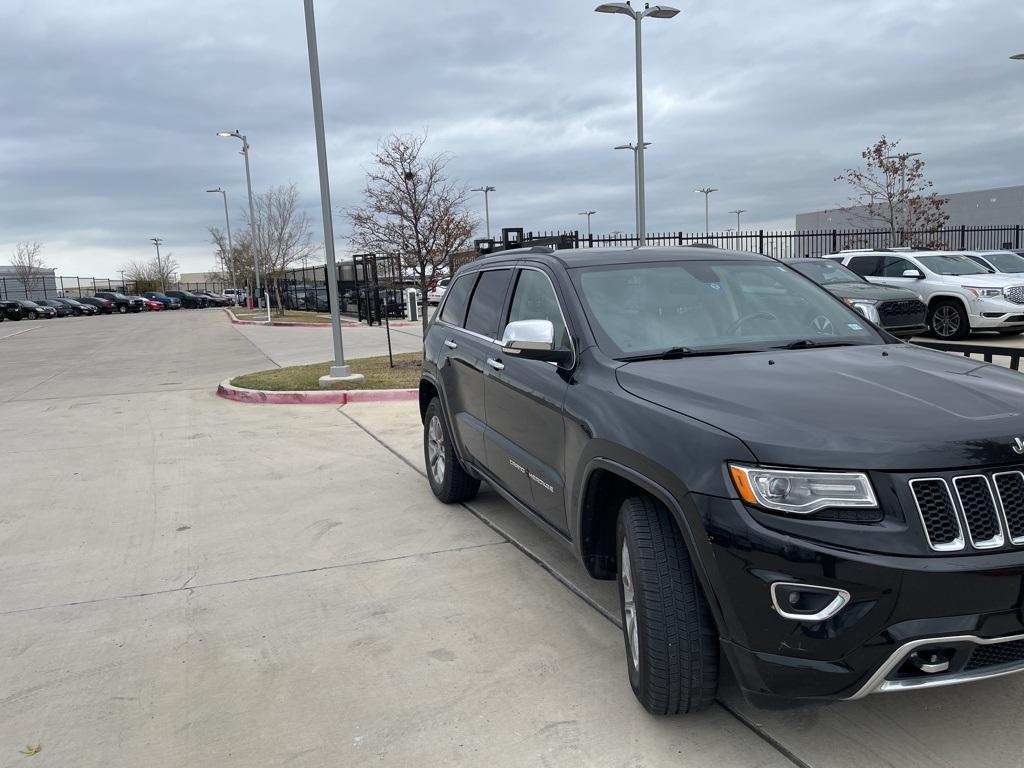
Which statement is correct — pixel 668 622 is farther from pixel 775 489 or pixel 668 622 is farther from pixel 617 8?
pixel 617 8

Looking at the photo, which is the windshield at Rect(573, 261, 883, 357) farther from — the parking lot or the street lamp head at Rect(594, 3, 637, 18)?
the street lamp head at Rect(594, 3, 637, 18)

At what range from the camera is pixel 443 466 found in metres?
5.89

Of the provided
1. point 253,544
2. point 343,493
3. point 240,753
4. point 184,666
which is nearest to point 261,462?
point 343,493

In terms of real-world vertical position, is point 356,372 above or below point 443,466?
below

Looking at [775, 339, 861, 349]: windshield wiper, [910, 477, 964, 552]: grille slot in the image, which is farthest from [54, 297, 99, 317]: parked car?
[910, 477, 964, 552]: grille slot

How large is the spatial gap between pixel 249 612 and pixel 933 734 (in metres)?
3.19

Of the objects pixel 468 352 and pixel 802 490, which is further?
pixel 468 352

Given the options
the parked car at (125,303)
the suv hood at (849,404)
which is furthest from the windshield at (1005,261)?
the parked car at (125,303)

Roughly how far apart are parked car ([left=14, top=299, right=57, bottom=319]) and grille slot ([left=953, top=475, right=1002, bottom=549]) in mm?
64970

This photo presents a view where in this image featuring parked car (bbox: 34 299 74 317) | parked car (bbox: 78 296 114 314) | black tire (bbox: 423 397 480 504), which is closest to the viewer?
black tire (bbox: 423 397 480 504)

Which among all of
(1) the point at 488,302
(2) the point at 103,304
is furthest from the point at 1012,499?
(2) the point at 103,304

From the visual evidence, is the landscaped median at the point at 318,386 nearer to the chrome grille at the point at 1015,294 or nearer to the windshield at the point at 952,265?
the windshield at the point at 952,265

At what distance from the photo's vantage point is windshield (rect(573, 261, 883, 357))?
3.71 meters

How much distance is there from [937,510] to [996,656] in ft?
1.71
